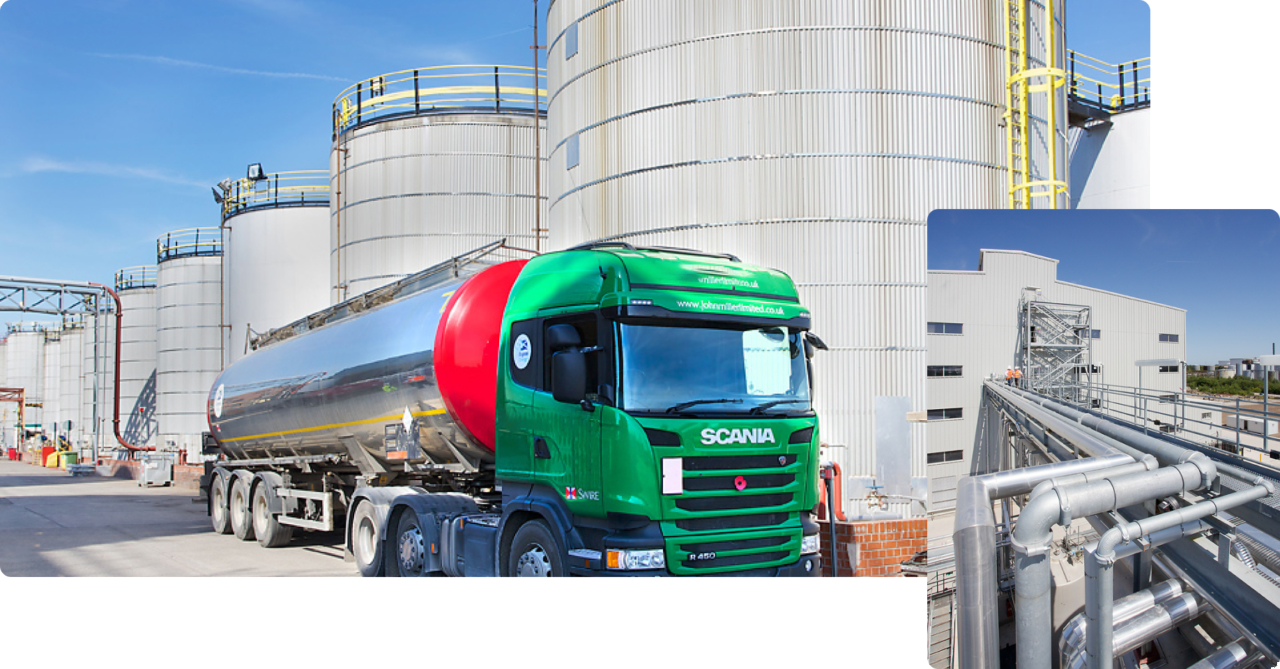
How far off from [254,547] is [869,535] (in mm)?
12360

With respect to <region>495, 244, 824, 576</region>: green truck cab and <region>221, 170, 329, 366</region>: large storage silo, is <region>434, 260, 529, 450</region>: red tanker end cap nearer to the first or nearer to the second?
<region>495, 244, 824, 576</region>: green truck cab

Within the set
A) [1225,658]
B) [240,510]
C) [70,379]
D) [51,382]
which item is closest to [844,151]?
[1225,658]

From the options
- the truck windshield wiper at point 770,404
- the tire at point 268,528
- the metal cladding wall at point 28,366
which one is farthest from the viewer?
the metal cladding wall at point 28,366

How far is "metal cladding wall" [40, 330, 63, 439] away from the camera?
74.9m

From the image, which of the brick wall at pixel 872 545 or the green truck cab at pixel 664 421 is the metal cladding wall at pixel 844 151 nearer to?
the brick wall at pixel 872 545

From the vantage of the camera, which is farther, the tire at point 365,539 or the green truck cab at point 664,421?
the tire at point 365,539

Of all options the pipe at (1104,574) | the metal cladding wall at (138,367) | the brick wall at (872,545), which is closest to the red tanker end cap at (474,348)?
the brick wall at (872,545)

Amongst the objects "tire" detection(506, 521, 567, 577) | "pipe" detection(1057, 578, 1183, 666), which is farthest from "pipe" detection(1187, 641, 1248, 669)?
"tire" detection(506, 521, 567, 577)

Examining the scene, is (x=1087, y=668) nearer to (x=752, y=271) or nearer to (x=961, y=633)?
(x=961, y=633)

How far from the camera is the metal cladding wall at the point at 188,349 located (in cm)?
4459

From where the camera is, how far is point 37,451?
202 feet

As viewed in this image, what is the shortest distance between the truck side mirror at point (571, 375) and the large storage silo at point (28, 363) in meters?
88.0

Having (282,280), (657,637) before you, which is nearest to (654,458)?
(657,637)

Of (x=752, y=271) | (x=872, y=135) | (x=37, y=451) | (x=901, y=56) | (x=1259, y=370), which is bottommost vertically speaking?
(x=37, y=451)
